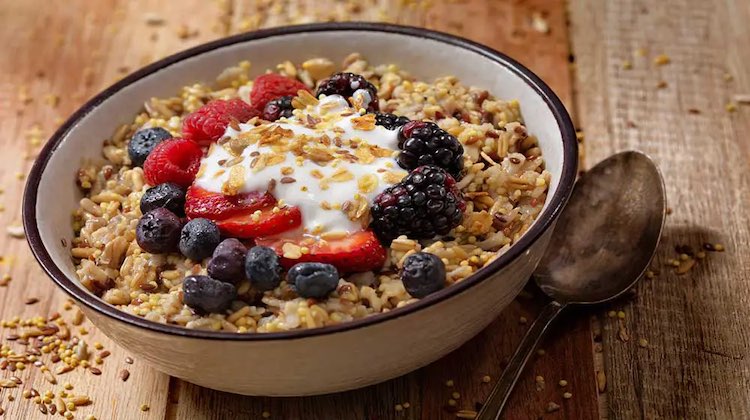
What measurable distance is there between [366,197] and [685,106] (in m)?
1.53

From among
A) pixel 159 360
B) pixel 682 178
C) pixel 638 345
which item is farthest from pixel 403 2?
pixel 159 360

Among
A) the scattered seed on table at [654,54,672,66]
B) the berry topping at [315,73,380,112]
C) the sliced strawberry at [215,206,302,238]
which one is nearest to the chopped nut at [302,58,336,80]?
the berry topping at [315,73,380,112]

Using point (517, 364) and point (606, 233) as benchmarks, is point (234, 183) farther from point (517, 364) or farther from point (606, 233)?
point (606, 233)

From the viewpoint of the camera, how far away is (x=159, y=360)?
7.40ft

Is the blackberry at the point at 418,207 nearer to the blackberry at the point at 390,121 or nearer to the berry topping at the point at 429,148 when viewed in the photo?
the berry topping at the point at 429,148

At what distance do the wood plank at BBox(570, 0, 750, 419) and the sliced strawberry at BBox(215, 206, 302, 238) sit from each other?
3.03 feet

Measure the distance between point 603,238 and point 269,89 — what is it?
3.46ft

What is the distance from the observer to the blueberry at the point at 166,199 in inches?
97.2

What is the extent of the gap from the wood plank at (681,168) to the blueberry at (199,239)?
1074 mm

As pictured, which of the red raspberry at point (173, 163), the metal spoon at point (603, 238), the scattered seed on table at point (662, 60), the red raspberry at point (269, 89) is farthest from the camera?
the scattered seed on table at point (662, 60)

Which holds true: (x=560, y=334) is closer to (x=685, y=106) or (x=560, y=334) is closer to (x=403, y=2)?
(x=685, y=106)

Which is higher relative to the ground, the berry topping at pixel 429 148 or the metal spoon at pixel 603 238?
the berry topping at pixel 429 148

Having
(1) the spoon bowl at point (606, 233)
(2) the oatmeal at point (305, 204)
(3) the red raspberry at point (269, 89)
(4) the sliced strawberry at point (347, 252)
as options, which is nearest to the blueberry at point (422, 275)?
(2) the oatmeal at point (305, 204)

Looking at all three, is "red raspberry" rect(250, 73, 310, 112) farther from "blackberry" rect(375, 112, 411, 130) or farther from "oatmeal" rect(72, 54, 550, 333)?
"blackberry" rect(375, 112, 411, 130)
